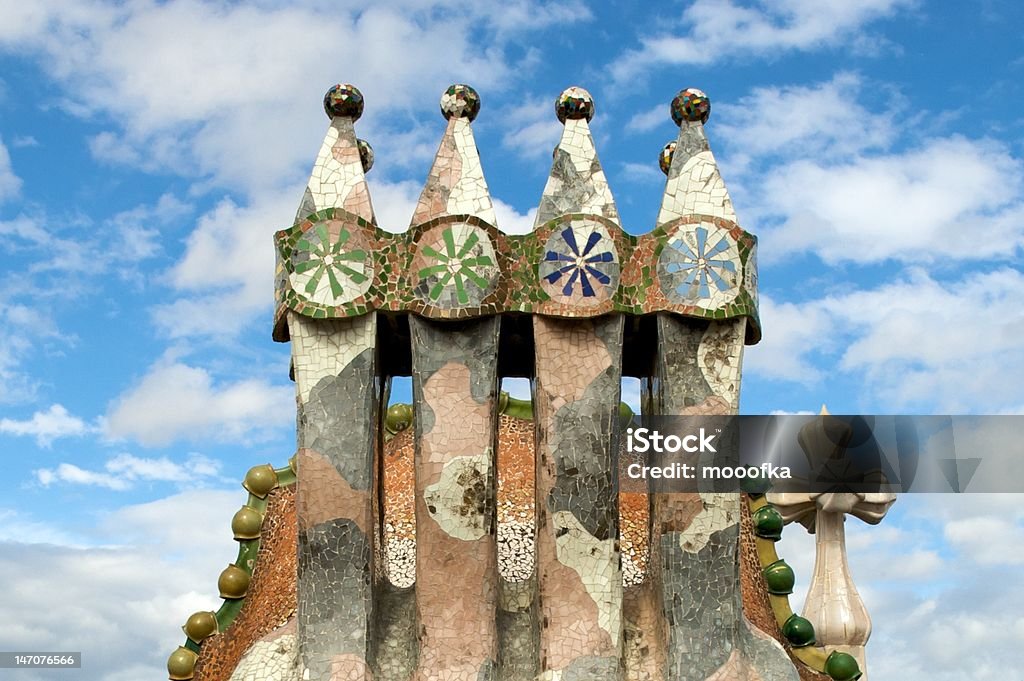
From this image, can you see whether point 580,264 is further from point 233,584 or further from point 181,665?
point 181,665

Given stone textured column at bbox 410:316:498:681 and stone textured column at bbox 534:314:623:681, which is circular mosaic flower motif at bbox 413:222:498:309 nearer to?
stone textured column at bbox 410:316:498:681

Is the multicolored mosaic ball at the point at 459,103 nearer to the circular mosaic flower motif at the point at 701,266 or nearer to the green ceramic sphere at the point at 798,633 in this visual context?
the circular mosaic flower motif at the point at 701,266

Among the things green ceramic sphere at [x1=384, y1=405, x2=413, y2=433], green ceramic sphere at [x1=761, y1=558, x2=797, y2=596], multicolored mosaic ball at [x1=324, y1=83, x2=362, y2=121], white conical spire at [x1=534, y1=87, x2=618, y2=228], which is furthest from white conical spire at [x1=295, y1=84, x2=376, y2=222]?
green ceramic sphere at [x1=761, y1=558, x2=797, y2=596]

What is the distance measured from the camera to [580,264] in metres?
9.98

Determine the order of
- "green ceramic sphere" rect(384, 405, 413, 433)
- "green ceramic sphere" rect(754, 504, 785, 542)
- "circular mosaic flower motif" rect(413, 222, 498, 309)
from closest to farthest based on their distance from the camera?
1. "circular mosaic flower motif" rect(413, 222, 498, 309)
2. "green ceramic sphere" rect(754, 504, 785, 542)
3. "green ceramic sphere" rect(384, 405, 413, 433)

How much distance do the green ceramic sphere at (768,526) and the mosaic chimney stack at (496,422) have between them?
3.33m

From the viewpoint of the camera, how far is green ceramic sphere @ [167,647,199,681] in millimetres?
12172

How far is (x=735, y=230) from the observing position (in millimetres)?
10180

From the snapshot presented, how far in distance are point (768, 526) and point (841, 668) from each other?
1.60 meters

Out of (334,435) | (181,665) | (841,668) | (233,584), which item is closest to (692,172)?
(334,435)

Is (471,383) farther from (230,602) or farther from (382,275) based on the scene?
(230,602)

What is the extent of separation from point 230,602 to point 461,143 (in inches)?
198

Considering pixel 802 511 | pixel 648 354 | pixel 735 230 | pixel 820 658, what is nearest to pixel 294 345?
pixel 648 354

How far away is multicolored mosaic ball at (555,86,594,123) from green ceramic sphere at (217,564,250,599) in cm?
528
